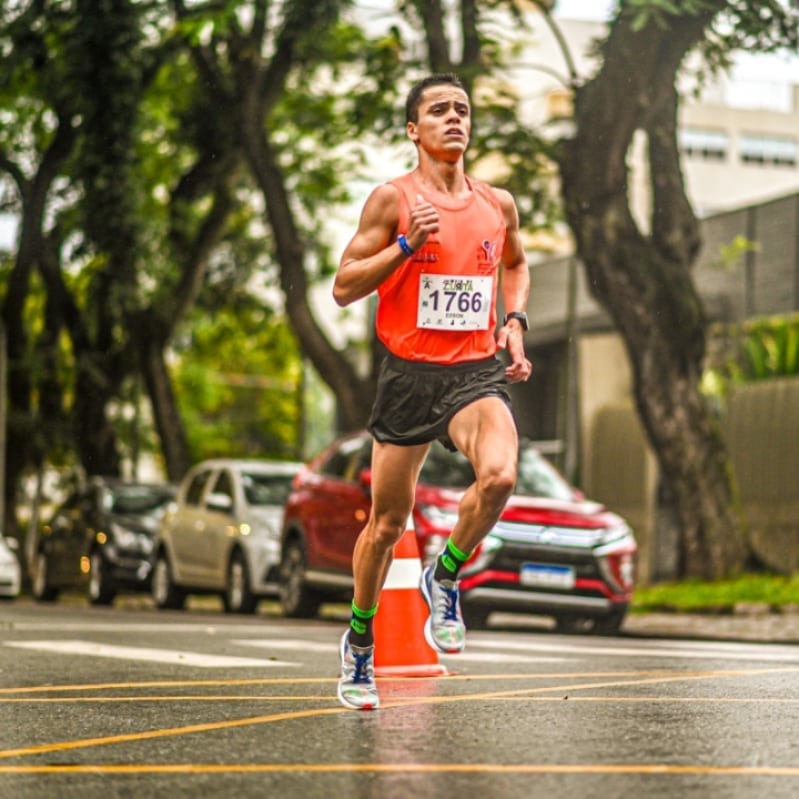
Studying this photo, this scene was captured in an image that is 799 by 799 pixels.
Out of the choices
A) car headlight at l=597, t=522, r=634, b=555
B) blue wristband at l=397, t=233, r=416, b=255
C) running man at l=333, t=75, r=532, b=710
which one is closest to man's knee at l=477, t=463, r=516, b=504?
running man at l=333, t=75, r=532, b=710

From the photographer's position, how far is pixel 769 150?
67062 mm

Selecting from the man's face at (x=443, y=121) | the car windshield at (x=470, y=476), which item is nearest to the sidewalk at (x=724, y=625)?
the car windshield at (x=470, y=476)

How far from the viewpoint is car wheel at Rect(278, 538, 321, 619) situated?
1858 centimetres

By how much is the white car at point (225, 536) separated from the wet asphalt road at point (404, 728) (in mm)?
8990

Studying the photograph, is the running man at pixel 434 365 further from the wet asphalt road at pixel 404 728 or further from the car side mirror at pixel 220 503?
the car side mirror at pixel 220 503

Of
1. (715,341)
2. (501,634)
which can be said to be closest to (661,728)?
(501,634)

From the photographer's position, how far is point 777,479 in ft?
84.5

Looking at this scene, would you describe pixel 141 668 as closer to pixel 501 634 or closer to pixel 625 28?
pixel 501 634

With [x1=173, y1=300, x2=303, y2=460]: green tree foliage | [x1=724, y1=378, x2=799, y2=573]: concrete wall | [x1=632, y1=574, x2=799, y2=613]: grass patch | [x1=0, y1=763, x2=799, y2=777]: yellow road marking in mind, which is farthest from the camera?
[x1=173, y1=300, x2=303, y2=460]: green tree foliage

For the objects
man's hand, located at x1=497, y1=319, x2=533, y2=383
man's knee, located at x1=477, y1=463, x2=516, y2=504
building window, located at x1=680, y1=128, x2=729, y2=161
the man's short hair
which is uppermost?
building window, located at x1=680, y1=128, x2=729, y2=161

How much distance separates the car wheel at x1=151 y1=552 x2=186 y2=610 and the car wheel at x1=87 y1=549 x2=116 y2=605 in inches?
53.6

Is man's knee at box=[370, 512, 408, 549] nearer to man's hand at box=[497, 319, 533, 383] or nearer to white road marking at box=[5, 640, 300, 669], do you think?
man's hand at box=[497, 319, 533, 383]

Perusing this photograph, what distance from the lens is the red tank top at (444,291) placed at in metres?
7.54

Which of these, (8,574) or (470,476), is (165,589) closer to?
(8,574)
